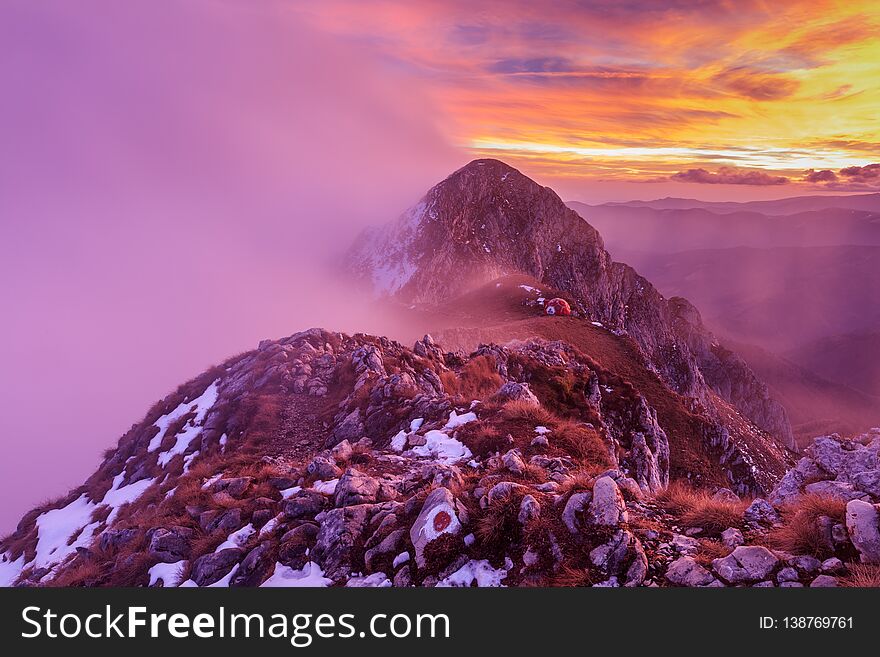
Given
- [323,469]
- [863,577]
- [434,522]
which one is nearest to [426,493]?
[434,522]

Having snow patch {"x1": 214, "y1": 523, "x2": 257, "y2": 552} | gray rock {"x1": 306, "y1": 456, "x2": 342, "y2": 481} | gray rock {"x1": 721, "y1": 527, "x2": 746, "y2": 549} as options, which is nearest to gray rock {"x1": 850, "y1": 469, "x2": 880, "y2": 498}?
gray rock {"x1": 721, "y1": 527, "x2": 746, "y2": 549}

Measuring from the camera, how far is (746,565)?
24.6ft

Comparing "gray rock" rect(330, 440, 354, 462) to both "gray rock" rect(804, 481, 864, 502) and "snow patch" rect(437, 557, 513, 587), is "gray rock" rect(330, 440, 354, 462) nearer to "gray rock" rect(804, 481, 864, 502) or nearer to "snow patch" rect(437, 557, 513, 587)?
"snow patch" rect(437, 557, 513, 587)

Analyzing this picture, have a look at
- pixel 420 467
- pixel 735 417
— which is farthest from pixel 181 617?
pixel 735 417

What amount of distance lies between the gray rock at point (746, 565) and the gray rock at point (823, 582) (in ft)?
1.74

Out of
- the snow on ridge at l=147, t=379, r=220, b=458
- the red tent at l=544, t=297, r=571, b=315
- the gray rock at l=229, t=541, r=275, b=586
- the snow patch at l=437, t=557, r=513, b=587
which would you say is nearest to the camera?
the snow patch at l=437, t=557, r=513, b=587

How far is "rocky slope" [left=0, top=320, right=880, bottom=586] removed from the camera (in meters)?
8.28

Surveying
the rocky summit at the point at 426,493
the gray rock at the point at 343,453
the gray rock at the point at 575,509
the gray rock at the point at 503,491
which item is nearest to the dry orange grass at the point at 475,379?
the rocky summit at the point at 426,493

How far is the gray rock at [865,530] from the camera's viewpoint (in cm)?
706

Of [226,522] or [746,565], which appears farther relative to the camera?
[226,522]

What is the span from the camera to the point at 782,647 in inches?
274

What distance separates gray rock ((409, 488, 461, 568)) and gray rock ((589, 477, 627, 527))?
9.67ft

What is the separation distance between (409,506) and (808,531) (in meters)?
8.02

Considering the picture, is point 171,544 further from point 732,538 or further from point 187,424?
point 187,424
